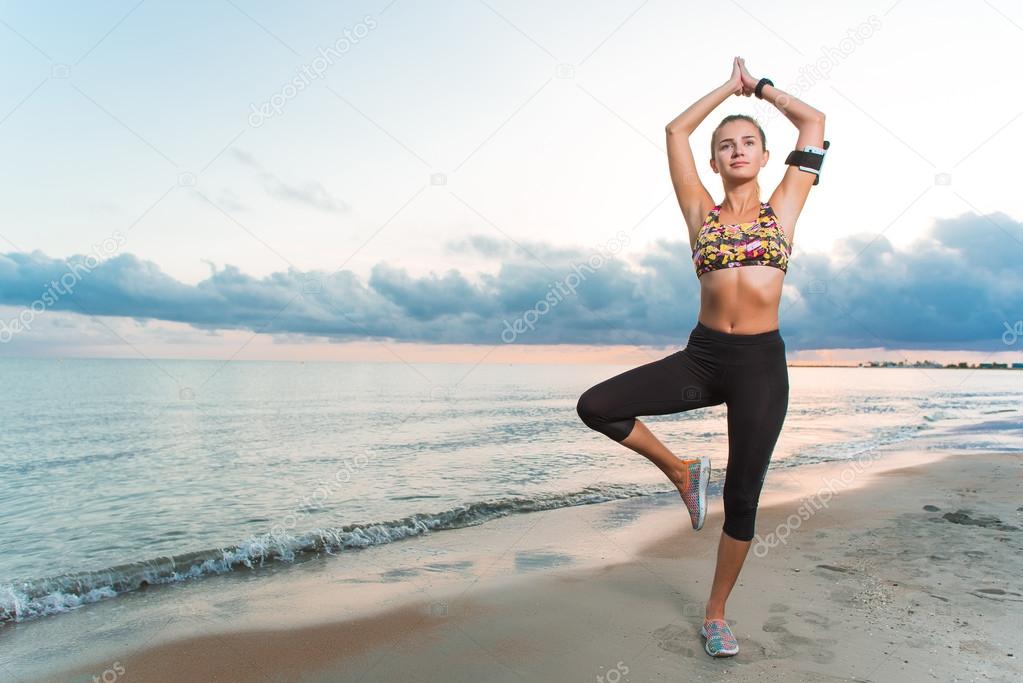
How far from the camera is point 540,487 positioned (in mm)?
9469

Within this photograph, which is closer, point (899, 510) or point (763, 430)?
point (763, 430)

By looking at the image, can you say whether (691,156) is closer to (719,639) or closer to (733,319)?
(733,319)

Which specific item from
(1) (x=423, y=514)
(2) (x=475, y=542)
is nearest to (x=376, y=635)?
(2) (x=475, y=542)

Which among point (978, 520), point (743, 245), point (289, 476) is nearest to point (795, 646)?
point (743, 245)

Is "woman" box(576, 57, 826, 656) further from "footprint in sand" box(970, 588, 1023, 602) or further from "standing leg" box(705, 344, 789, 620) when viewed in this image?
"footprint in sand" box(970, 588, 1023, 602)

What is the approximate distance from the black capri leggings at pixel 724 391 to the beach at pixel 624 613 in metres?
1.01

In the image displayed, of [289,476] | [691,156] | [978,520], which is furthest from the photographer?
[289,476]

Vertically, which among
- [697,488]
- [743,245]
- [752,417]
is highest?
[743,245]

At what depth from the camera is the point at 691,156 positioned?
3.39 metres

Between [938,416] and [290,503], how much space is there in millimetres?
22326

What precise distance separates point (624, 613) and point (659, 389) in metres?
1.69

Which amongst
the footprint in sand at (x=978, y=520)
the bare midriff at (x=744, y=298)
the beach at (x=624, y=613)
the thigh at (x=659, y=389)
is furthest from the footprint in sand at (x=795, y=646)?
the footprint in sand at (x=978, y=520)

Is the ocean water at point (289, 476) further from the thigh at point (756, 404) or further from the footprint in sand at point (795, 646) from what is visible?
the thigh at point (756, 404)

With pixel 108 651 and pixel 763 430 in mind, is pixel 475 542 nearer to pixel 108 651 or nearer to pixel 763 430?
pixel 108 651
